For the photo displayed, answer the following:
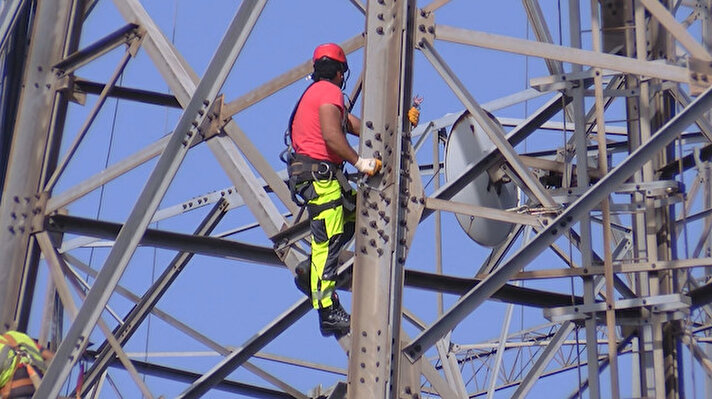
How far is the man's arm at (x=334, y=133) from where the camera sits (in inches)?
500

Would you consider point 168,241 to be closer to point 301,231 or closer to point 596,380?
point 301,231

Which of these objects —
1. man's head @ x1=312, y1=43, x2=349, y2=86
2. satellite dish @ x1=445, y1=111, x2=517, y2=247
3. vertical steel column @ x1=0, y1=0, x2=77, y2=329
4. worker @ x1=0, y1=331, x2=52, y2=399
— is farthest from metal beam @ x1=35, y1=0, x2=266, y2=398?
satellite dish @ x1=445, y1=111, x2=517, y2=247

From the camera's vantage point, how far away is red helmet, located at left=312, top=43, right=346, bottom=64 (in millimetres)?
13188

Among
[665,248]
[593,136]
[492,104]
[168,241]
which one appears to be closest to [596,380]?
[665,248]

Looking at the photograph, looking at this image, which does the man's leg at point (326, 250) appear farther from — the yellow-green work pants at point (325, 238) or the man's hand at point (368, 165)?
the man's hand at point (368, 165)

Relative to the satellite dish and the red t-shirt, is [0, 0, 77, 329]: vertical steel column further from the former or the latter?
the satellite dish

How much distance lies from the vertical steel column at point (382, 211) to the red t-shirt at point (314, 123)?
0.92 ft

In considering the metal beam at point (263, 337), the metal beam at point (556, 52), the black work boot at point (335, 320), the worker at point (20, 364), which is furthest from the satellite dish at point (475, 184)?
the worker at point (20, 364)

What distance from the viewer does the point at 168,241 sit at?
15.5 metres

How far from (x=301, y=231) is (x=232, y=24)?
1.83 m

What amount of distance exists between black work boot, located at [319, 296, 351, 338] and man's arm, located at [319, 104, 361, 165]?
4.03ft

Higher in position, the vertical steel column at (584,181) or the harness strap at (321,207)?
the vertical steel column at (584,181)

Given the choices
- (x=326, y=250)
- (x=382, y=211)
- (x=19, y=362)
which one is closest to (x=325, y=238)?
(x=326, y=250)

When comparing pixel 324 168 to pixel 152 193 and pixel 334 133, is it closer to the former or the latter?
pixel 334 133
